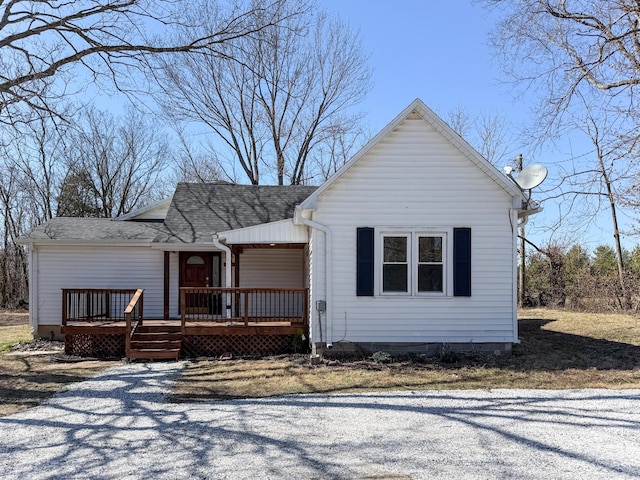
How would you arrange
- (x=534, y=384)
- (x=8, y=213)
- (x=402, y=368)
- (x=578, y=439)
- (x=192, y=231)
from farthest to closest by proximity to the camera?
(x=8, y=213) < (x=192, y=231) < (x=402, y=368) < (x=534, y=384) < (x=578, y=439)

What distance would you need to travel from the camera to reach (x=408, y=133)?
10156mm

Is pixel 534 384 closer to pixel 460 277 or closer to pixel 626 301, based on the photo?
pixel 460 277

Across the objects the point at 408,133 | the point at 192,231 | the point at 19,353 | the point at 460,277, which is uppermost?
the point at 408,133

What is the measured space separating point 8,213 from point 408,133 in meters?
27.3

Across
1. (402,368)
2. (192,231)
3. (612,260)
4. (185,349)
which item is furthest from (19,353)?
(612,260)

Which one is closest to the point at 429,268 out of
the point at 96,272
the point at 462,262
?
the point at 462,262

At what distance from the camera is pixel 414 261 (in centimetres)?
1013

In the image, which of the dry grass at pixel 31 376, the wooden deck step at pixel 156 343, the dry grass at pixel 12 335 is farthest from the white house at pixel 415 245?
the dry grass at pixel 12 335

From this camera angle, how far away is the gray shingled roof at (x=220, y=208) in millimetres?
14625

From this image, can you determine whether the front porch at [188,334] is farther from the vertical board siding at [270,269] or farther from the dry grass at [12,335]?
the dry grass at [12,335]

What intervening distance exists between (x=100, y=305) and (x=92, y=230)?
7.99ft

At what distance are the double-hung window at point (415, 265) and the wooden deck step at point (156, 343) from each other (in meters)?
4.91

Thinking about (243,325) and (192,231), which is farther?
(192,231)

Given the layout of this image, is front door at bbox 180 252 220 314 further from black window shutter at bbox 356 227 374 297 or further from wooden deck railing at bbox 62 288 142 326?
black window shutter at bbox 356 227 374 297
